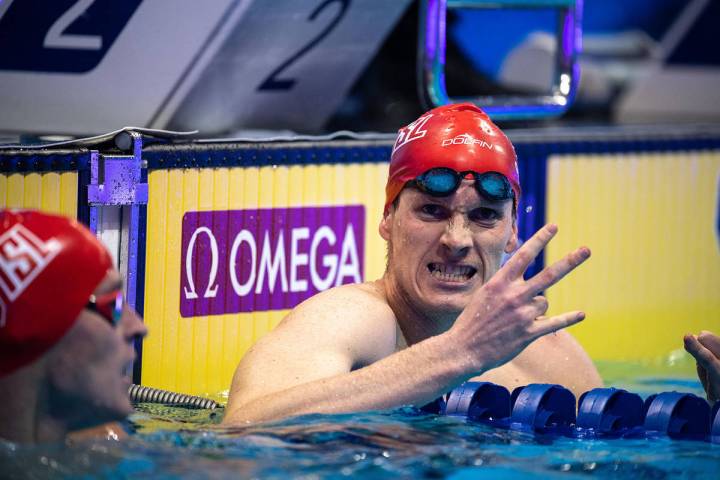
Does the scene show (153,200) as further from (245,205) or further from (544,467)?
(544,467)

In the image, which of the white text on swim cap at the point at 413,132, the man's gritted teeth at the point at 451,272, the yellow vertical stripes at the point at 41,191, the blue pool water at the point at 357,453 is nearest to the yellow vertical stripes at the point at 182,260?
the yellow vertical stripes at the point at 41,191

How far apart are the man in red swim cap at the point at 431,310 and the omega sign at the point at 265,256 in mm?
849

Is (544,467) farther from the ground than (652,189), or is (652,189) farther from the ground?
(652,189)

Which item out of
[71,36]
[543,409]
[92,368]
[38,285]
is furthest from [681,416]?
[71,36]

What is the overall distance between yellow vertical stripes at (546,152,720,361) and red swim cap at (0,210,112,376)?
333cm

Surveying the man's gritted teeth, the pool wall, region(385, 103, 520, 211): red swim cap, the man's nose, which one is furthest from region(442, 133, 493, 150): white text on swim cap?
the pool wall

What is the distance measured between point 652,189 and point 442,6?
1.49 meters

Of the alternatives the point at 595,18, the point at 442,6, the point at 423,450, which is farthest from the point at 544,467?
the point at 595,18

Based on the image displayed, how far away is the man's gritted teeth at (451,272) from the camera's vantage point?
3336mm

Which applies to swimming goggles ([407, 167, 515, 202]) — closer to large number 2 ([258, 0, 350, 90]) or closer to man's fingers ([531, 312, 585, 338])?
man's fingers ([531, 312, 585, 338])

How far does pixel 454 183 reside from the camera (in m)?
3.33

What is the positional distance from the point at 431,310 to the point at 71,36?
2.21 m

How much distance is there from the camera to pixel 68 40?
4.79 metres

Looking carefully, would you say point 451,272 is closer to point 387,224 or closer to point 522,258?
point 387,224
